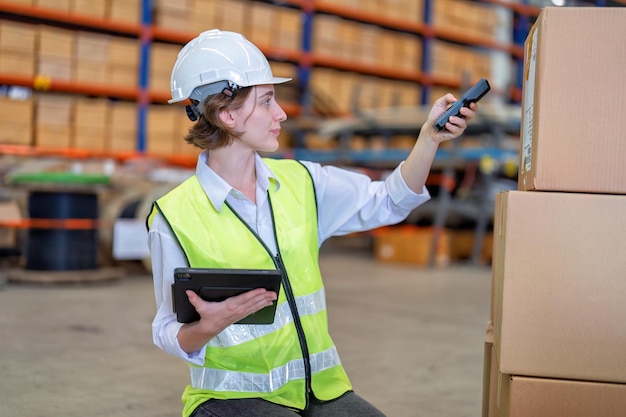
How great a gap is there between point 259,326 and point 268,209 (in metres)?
0.28

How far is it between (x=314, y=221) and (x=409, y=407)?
3.53 ft

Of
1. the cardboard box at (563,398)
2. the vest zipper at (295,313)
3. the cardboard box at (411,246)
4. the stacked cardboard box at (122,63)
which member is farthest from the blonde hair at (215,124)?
the stacked cardboard box at (122,63)

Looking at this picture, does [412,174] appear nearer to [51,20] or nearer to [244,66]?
[244,66]

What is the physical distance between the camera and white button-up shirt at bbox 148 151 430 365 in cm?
159

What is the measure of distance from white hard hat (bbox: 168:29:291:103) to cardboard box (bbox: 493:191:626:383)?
646 millimetres

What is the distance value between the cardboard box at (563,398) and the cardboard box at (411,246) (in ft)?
19.7

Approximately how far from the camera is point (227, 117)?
5.52 feet

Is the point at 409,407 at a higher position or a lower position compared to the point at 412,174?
lower

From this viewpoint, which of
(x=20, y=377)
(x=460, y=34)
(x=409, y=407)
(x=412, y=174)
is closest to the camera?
(x=412, y=174)

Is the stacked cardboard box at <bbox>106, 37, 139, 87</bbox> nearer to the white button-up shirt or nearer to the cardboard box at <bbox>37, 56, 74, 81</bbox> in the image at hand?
the cardboard box at <bbox>37, 56, 74, 81</bbox>

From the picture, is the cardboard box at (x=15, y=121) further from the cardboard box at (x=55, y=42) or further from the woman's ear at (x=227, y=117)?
the woman's ear at (x=227, y=117)

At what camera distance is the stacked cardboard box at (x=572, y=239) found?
4.66 ft

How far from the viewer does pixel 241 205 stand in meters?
1.72

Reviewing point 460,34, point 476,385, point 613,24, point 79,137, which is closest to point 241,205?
point 613,24
